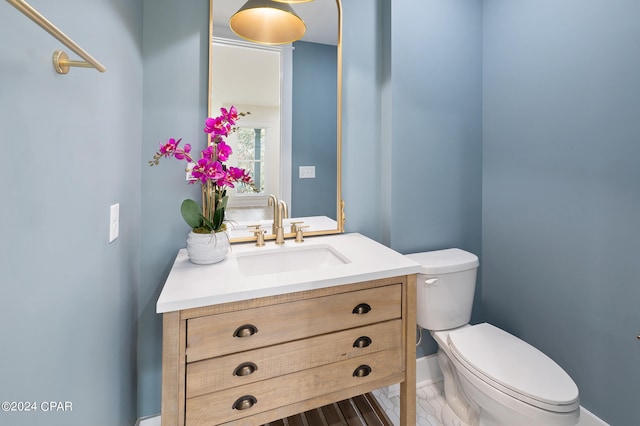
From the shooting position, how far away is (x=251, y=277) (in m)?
1.09

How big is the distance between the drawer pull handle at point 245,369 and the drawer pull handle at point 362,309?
41 cm

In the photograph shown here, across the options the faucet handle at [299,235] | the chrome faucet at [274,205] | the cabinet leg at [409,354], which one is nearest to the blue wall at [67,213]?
the chrome faucet at [274,205]

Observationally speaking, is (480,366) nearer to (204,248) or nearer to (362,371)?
(362,371)

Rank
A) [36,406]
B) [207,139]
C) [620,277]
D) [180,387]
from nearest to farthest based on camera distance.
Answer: [36,406] < [180,387] < [620,277] < [207,139]

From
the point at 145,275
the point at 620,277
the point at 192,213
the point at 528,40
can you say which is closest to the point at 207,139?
the point at 192,213

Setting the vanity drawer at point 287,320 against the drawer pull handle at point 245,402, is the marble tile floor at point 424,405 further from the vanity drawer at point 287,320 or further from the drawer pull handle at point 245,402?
A: the drawer pull handle at point 245,402

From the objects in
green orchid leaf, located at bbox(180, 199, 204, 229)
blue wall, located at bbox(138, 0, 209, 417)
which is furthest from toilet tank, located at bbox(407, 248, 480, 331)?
blue wall, located at bbox(138, 0, 209, 417)

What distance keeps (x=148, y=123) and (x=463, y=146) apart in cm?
177

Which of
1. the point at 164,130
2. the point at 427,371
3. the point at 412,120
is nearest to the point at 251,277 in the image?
the point at 164,130

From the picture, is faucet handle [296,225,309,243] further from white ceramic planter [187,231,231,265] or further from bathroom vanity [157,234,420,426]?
white ceramic planter [187,231,231,265]

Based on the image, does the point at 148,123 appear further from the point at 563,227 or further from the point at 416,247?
the point at 563,227

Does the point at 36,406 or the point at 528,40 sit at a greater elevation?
the point at 528,40

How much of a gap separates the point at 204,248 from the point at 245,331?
0.38 meters

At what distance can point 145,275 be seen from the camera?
1.39 meters
